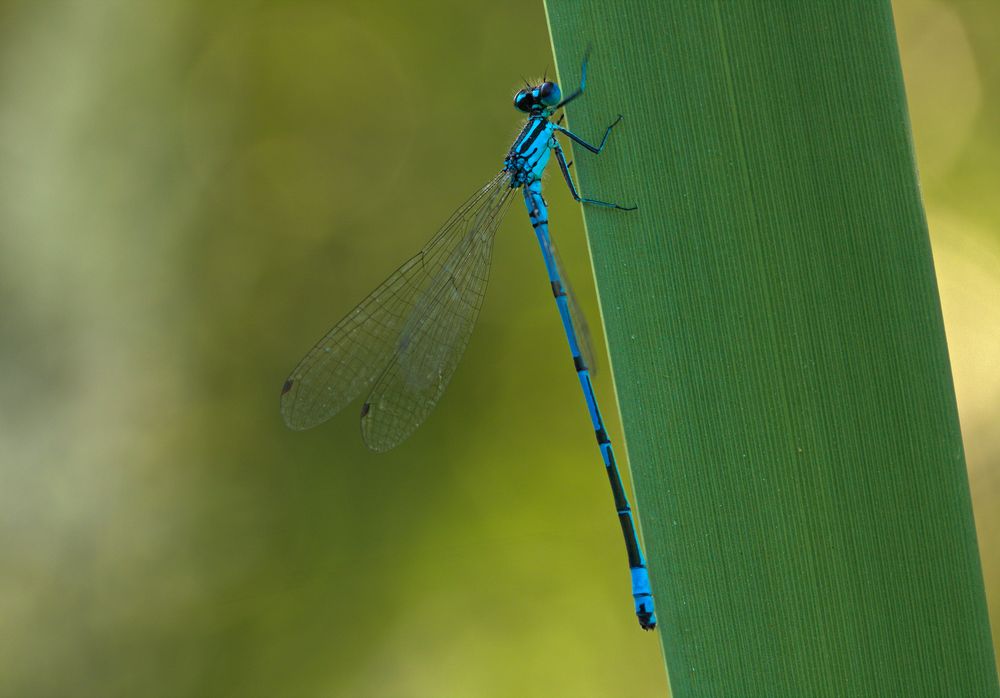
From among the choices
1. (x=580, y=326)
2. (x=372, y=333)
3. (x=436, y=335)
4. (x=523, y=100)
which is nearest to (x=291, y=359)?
(x=372, y=333)

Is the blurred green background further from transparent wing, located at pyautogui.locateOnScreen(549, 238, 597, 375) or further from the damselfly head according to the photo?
the damselfly head

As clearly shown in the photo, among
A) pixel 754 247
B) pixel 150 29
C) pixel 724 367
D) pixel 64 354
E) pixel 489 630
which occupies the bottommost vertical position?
pixel 489 630

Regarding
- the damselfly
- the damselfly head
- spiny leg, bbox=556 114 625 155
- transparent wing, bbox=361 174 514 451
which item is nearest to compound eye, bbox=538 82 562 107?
the damselfly head

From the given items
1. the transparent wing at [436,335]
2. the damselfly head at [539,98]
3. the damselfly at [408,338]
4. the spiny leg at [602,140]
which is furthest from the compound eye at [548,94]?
the spiny leg at [602,140]

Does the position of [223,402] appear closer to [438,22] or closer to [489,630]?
[489,630]

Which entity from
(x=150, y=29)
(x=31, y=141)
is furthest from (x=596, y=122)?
(x=31, y=141)
